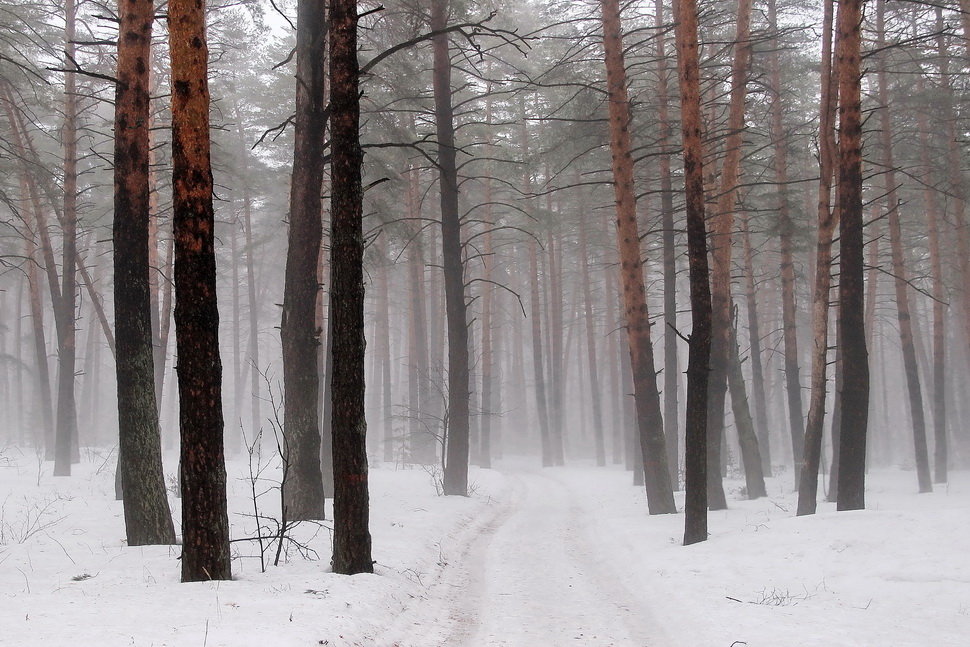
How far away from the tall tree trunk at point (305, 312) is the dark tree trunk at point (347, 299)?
139 inches

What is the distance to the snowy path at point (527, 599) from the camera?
6059 millimetres

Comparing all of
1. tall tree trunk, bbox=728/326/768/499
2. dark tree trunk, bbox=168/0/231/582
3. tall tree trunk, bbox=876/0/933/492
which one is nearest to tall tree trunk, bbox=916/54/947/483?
tall tree trunk, bbox=876/0/933/492

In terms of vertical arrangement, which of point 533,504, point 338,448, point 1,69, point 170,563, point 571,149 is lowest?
point 533,504

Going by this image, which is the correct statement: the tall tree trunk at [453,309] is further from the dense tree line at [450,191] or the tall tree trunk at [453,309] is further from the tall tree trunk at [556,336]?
the tall tree trunk at [556,336]

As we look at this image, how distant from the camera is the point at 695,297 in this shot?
9.95 meters

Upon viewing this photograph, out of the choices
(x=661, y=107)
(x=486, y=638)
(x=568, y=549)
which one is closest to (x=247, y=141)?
(x=661, y=107)

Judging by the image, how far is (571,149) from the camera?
1978 cm

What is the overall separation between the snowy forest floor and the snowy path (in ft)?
0.09

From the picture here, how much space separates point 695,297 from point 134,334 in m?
7.31

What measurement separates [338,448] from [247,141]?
2835 centimetres

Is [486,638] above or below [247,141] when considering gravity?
below

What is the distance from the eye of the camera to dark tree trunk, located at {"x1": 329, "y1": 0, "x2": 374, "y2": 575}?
680 centimetres

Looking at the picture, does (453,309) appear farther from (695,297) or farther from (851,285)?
(851,285)

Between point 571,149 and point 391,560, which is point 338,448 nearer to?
point 391,560
